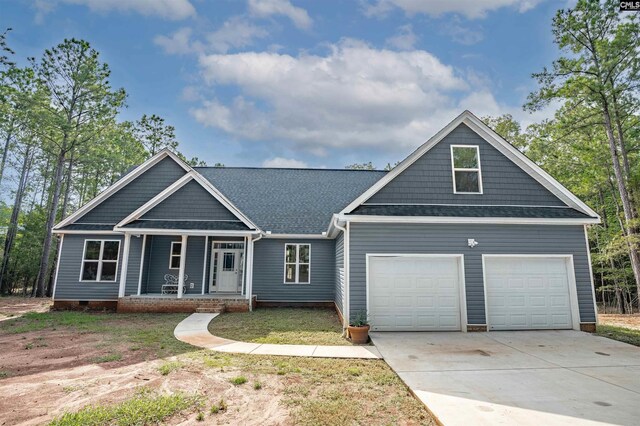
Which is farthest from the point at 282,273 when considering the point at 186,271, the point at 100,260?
the point at 100,260

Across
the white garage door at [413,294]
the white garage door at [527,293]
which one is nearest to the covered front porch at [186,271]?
the white garage door at [413,294]

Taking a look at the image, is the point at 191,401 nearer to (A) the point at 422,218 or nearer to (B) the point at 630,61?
(A) the point at 422,218

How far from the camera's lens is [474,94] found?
13.0 metres

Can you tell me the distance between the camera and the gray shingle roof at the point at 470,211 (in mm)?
9188

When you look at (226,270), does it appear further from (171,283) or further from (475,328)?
(475,328)

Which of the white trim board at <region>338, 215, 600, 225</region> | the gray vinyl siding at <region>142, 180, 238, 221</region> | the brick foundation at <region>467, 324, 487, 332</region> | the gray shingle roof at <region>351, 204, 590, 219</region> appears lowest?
the brick foundation at <region>467, 324, 487, 332</region>

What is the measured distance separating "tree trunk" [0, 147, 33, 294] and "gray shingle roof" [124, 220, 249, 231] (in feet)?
55.5

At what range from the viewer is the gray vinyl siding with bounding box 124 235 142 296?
500 inches

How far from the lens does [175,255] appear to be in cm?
1376

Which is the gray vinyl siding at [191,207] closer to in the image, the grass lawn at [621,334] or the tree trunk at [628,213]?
the grass lawn at [621,334]

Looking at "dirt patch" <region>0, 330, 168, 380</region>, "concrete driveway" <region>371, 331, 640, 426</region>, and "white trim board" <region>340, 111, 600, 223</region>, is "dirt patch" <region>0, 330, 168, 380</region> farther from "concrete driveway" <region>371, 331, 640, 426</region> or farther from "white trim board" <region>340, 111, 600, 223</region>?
"white trim board" <region>340, 111, 600, 223</region>

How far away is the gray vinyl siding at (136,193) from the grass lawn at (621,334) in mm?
16484

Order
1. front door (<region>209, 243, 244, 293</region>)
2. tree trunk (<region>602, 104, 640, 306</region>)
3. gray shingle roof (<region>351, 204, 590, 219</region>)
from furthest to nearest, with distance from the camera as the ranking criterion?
front door (<region>209, 243, 244, 293</region>), tree trunk (<region>602, 104, 640, 306</region>), gray shingle roof (<region>351, 204, 590, 219</region>)

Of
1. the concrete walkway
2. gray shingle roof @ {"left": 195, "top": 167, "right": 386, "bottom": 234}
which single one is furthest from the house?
gray shingle roof @ {"left": 195, "top": 167, "right": 386, "bottom": 234}
